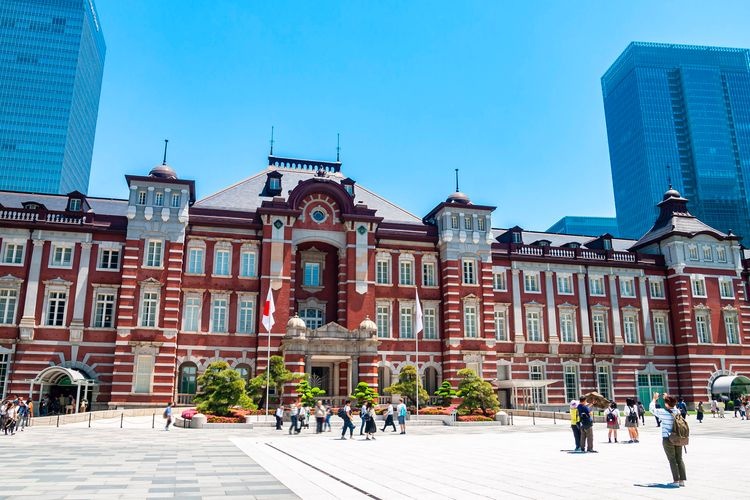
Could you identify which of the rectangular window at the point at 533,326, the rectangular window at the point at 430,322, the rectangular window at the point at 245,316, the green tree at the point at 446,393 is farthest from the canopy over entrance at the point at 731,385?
the rectangular window at the point at 245,316

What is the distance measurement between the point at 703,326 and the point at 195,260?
4151cm

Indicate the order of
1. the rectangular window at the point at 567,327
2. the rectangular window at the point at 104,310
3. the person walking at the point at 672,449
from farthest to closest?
the rectangular window at the point at 567,327
the rectangular window at the point at 104,310
the person walking at the point at 672,449

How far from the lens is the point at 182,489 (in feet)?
38.3

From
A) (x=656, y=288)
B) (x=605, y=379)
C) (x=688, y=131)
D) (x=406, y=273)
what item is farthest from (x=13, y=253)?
(x=688, y=131)

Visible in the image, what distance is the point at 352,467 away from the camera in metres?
15.1

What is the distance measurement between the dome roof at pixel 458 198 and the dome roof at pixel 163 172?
67.2 feet

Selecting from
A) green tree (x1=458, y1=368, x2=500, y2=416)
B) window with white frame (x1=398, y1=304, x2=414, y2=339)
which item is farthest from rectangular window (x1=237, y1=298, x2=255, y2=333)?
green tree (x1=458, y1=368, x2=500, y2=416)

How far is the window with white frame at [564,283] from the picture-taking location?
4931cm

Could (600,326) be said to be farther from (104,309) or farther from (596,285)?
(104,309)

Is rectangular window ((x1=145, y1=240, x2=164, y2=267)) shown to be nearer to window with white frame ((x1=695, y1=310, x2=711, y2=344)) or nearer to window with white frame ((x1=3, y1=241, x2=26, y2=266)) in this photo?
window with white frame ((x1=3, y1=241, x2=26, y2=266))

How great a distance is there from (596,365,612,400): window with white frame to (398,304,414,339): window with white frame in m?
16.2

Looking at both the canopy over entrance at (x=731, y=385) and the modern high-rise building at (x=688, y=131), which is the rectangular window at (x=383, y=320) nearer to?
the canopy over entrance at (x=731, y=385)

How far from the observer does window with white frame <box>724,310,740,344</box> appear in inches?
1999

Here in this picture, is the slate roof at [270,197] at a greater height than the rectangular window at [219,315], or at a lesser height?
greater
